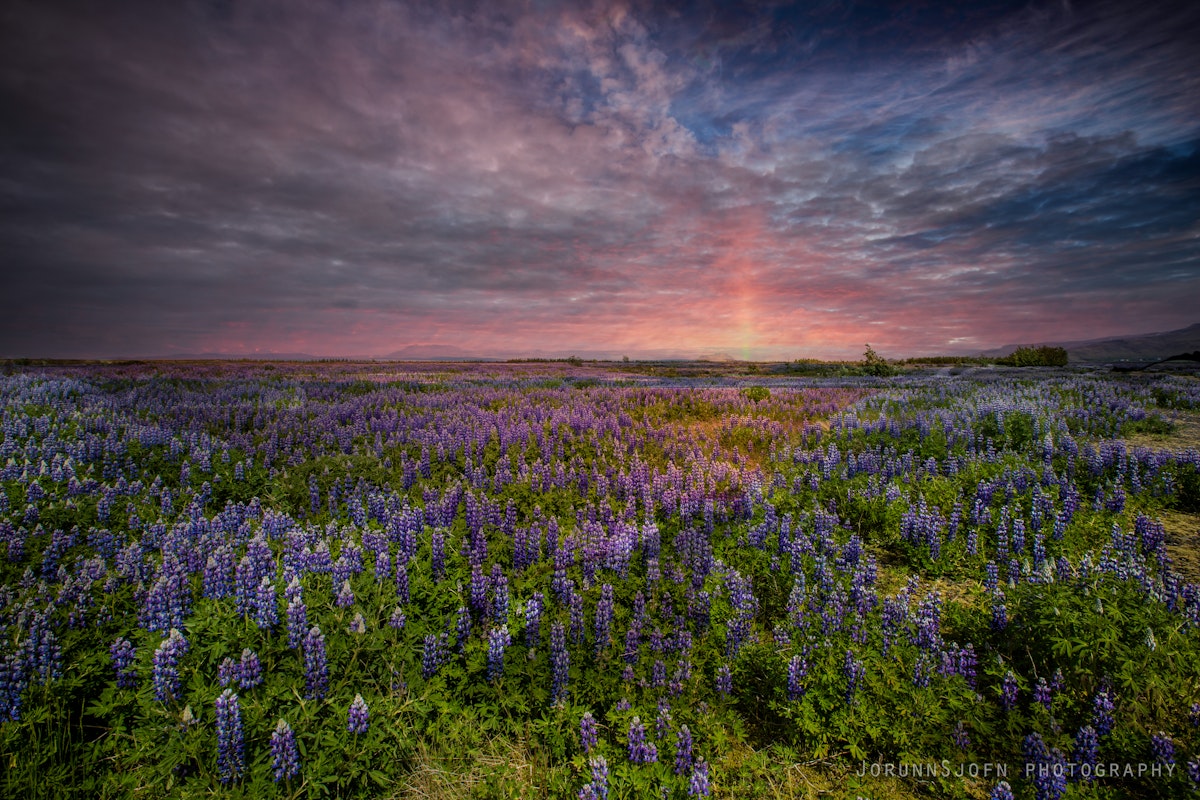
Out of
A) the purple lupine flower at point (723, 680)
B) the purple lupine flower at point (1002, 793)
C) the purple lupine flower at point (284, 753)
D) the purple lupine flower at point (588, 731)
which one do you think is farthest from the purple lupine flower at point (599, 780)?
the purple lupine flower at point (1002, 793)

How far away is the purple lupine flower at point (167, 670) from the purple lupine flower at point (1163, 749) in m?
6.10

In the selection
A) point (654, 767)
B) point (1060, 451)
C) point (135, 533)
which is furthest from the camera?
point (1060, 451)

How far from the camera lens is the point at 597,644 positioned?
389 centimetres

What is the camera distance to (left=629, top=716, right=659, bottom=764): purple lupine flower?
305 cm

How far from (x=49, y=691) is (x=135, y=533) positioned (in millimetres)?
3092

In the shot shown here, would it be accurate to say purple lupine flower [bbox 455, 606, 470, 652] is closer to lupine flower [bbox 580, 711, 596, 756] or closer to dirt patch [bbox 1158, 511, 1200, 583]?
lupine flower [bbox 580, 711, 596, 756]

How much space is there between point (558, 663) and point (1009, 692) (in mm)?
3210

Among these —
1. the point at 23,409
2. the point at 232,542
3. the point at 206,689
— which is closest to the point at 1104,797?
the point at 206,689

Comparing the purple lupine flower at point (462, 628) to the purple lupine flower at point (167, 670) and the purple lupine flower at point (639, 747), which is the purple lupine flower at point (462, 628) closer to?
the purple lupine flower at point (639, 747)

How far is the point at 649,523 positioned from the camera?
18.5 feet

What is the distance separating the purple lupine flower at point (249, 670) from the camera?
10.4ft

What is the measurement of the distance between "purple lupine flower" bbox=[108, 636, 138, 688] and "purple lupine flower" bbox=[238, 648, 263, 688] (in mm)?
788

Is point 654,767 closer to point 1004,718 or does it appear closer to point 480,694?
point 480,694

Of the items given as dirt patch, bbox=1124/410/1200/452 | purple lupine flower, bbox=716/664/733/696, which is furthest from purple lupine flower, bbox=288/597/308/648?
dirt patch, bbox=1124/410/1200/452
